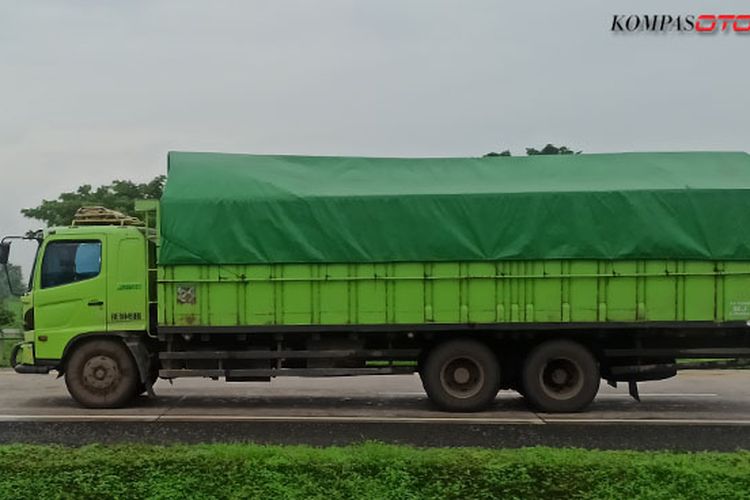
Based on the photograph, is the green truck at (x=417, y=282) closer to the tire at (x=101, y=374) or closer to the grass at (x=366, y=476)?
the tire at (x=101, y=374)

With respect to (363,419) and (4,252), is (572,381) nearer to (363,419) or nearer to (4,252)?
(363,419)

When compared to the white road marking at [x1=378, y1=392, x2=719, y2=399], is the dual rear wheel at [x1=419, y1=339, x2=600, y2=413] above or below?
above

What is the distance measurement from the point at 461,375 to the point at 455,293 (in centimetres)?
110

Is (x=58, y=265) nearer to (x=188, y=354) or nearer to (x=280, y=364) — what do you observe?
(x=188, y=354)

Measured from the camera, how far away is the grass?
4.76 m

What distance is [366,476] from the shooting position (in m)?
4.93

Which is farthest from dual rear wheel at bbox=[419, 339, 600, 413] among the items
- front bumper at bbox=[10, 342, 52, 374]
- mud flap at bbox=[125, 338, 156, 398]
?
front bumper at bbox=[10, 342, 52, 374]

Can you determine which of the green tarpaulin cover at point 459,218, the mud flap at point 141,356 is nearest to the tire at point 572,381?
the green tarpaulin cover at point 459,218

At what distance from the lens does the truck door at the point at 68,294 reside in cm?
991

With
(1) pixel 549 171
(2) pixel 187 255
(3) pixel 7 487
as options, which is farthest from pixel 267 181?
(3) pixel 7 487

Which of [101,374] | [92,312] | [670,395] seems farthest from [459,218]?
[101,374]

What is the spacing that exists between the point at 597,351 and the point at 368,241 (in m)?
3.35

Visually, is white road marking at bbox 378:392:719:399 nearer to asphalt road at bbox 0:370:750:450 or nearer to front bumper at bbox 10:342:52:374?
asphalt road at bbox 0:370:750:450

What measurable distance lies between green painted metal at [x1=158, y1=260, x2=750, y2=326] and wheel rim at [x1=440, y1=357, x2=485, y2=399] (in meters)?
0.62
